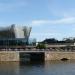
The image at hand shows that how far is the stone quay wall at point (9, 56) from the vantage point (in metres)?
108

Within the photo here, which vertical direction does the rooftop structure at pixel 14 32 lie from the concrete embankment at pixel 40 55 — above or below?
above

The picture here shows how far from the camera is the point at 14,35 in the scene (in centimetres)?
15575

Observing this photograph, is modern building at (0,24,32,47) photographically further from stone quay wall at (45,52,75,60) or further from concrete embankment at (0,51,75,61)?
stone quay wall at (45,52,75,60)

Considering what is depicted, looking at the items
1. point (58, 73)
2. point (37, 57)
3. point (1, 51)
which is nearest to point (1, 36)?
point (37, 57)

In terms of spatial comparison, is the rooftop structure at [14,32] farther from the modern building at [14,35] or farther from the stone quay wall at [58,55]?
the stone quay wall at [58,55]

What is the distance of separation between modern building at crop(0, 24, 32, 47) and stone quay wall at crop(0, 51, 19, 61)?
37391 mm

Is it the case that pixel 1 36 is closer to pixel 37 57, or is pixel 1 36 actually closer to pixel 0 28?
pixel 0 28

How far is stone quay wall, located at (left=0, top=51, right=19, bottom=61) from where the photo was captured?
108m

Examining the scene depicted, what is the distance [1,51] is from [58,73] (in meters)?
36.2

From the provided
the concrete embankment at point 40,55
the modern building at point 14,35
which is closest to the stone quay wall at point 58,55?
the concrete embankment at point 40,55

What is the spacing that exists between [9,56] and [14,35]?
1900 inches

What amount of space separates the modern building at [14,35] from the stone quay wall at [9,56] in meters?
37.4

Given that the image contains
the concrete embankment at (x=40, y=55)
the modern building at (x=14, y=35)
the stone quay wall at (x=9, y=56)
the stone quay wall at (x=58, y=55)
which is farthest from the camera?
the modern building at (x=14, y=35)

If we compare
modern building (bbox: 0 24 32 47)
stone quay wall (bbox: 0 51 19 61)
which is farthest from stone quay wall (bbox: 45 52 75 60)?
modern building (bbox: 0 24 32 47)
